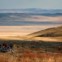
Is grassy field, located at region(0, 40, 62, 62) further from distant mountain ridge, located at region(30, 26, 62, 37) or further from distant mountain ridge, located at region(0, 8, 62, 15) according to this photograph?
distant mountain ridge, located at region(0, 8, 62, 15)

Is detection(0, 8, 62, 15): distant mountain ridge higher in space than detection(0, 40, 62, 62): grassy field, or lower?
higher

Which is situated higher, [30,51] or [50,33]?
[50,33]

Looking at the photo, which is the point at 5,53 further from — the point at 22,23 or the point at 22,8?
the point at 22,8

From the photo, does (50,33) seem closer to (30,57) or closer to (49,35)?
(49,35)

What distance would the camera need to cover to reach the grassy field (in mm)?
1397

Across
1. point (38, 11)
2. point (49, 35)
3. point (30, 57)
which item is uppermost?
point (38, 11)

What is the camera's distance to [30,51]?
1419 millimetres

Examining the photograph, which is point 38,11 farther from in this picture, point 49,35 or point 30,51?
point 30,51

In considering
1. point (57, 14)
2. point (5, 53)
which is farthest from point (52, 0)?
point (5, 53)

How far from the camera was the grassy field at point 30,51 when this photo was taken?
1.40 meters

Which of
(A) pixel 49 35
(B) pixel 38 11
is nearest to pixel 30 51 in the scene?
(A) pixel 49 35

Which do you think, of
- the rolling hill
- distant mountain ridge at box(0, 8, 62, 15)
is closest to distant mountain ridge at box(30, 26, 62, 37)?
the rolling hill

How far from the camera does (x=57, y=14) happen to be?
147 centimetres

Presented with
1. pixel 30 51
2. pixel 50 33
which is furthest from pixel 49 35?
pixel 30 51
